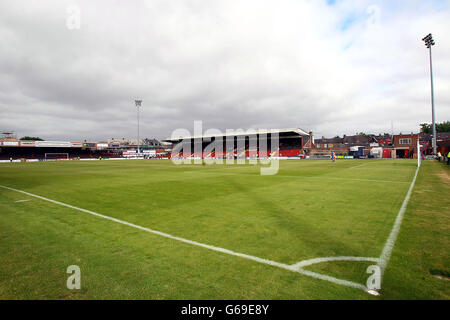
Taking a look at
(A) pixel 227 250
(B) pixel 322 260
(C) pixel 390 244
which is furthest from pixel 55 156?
(C) pixel 390 244

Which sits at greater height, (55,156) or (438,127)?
(438,127)

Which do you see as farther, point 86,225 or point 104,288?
point 86,225

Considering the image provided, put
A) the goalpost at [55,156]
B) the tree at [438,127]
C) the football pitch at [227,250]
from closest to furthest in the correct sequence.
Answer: the football pitch at [227,250] → the goalpost at [55,156] → the tree at [438,127]

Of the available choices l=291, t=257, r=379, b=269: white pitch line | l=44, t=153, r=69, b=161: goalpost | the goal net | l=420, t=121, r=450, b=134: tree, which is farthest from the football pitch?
l=420, t=121, r=450, b=134: tree

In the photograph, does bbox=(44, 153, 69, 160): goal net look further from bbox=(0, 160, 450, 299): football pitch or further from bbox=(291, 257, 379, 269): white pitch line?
bbox=(291, 257, 379, 269): white pitch line

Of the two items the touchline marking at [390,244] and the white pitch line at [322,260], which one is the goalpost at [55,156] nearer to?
the white pitch line at [322,260]

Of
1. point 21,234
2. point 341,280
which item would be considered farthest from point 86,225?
point 341,280

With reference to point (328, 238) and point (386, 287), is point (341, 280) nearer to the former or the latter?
point (386, 287)

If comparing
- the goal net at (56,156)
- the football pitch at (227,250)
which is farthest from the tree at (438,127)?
the goal net at (56,156)

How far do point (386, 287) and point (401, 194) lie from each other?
8784mm

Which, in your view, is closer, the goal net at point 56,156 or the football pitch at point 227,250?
the football pitch at point 227,250

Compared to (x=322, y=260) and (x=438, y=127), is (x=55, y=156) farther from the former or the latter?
(x=438, y=127)

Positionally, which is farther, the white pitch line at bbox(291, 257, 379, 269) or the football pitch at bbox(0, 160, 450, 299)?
the white pitch line at bbox(291, 257, 379, 269)
